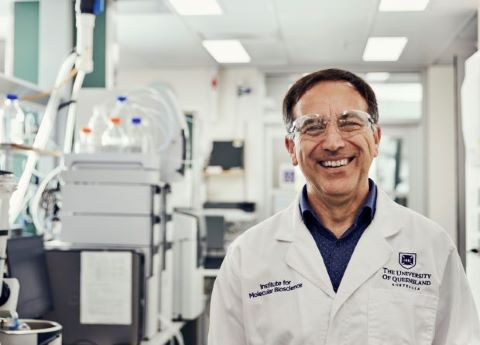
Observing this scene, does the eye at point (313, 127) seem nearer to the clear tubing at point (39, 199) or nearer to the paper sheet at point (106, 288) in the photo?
the paper sheet at point (106, 288)

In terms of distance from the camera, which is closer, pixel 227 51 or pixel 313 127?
pixel 313 127

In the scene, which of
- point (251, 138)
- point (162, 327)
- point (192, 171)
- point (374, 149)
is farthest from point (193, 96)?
point (374, 149)

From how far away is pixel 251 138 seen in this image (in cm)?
646

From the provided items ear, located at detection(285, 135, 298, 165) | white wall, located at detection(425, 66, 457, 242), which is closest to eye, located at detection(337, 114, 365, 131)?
ear, located at detection(285, 135, 298, 165)

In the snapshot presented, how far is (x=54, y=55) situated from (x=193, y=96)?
9.78ft

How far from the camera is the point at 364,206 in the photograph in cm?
139

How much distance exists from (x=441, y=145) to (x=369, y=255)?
16.9ft

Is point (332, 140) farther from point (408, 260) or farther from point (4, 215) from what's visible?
point (4, 215)

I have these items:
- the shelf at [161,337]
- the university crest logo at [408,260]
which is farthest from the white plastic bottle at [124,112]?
the university crest logo at [408,260]

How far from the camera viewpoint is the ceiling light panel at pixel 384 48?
5.23m

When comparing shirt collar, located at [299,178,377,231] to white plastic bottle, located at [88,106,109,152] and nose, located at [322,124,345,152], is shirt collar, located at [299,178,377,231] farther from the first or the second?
white plastic bottle, located at [88,106,109,152]

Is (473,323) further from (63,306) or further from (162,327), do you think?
(162,327)

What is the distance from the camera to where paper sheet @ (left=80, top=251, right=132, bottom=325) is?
2.42 meters

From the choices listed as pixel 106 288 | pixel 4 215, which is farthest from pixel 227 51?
pixel 4 215
